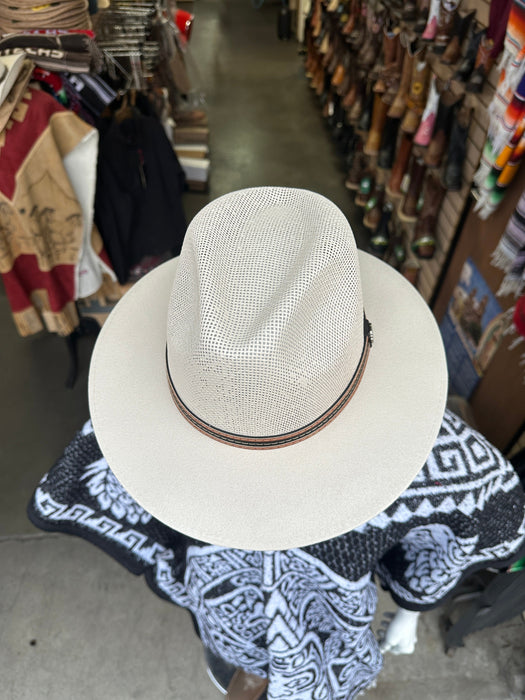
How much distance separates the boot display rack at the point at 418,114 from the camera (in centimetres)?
200

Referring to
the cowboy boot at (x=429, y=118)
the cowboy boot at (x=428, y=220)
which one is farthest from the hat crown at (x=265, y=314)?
the cowboy boot at (x=428, y=220)

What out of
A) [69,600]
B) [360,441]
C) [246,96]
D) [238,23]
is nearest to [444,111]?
[360,441]

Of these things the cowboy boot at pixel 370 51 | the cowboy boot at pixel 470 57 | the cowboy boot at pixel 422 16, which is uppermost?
the cowboy boot at pixel 422 16

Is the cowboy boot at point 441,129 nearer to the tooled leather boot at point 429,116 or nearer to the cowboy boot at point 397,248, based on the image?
the tooled leather boot at point 429,116

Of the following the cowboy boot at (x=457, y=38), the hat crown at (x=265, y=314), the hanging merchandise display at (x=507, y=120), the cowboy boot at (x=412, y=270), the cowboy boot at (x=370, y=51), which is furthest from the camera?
the cowboy boot at (x=370, y=51)

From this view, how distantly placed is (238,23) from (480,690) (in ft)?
33.5

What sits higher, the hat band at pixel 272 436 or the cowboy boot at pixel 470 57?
the cowboy boot at pixel 470 57

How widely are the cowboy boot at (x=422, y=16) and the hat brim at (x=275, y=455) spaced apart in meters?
1.94

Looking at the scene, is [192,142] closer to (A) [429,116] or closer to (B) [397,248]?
(B) [397,248]

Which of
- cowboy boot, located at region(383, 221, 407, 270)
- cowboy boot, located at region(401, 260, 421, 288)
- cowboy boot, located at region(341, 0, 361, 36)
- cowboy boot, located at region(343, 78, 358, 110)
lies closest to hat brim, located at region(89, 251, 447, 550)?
cowboy boot, located at region(401, 260, 421, 288)

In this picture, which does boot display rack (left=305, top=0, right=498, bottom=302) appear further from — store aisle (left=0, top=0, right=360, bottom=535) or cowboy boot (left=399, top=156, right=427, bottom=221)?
store aisle (left=0, top=0, right=360, bottom=535)

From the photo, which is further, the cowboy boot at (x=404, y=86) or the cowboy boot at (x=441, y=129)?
the cowboy boot at (x=404, y=86)

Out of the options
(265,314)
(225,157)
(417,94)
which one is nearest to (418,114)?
(417,94)

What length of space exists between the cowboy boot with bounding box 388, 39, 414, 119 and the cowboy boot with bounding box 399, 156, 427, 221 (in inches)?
11.2
